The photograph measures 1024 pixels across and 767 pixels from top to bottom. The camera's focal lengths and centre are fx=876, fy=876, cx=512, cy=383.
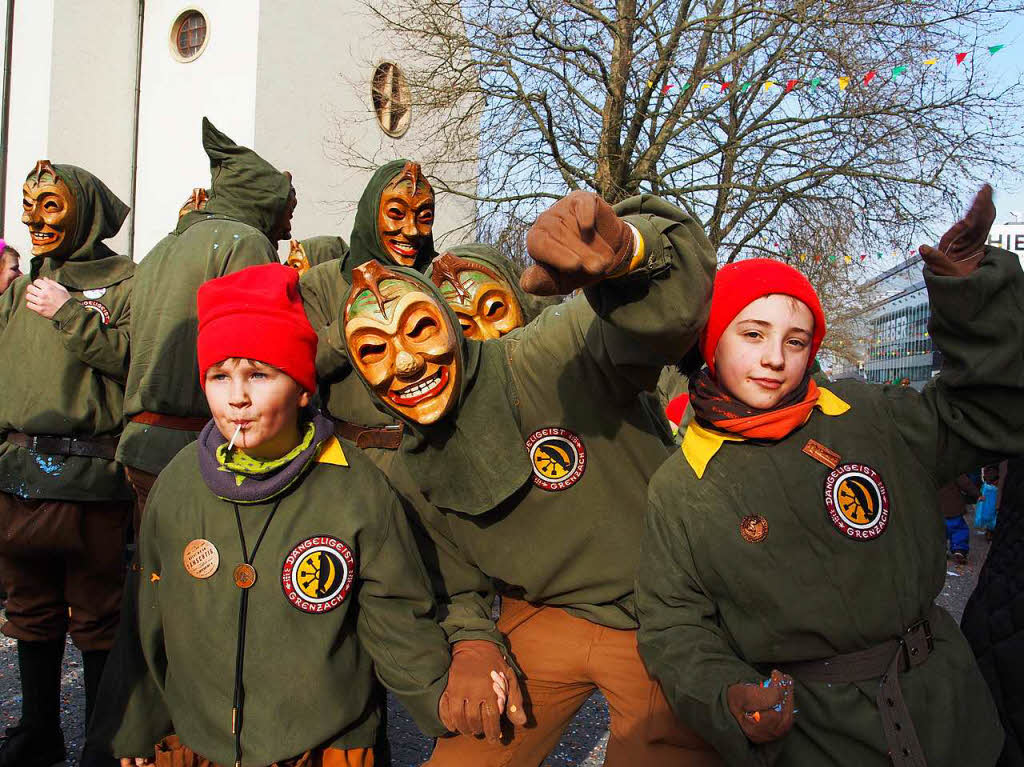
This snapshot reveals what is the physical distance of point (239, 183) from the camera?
396cm

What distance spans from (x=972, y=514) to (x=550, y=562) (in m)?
11.3

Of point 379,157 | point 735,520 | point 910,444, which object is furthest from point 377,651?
point 379,157

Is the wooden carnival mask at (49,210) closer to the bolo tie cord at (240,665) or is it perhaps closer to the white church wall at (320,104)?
the bolo tie cord at (240,665)

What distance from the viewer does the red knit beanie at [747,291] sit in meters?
1.98

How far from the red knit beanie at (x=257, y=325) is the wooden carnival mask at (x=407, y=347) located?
231mm

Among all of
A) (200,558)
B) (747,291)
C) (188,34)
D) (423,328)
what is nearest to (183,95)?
(188,34)

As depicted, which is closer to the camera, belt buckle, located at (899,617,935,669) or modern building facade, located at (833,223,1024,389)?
belt buckle, located at (899,617,935,669)

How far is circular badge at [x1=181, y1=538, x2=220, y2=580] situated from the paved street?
5.15ft

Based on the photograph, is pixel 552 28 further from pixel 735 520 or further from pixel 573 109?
pixel 735 520

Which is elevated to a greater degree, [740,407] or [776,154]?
[776,154]

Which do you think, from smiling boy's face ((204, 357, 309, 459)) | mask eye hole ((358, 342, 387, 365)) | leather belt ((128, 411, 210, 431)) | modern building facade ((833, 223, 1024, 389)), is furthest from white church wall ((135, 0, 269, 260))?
modern building facade ((833, 223, 1024, 389))

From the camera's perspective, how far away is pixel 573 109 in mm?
10477

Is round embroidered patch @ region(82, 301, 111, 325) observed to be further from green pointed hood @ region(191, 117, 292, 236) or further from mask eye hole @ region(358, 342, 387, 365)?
mask eye hole @ region(358, 342, 387, 365)

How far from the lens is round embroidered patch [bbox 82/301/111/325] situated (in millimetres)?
3539
